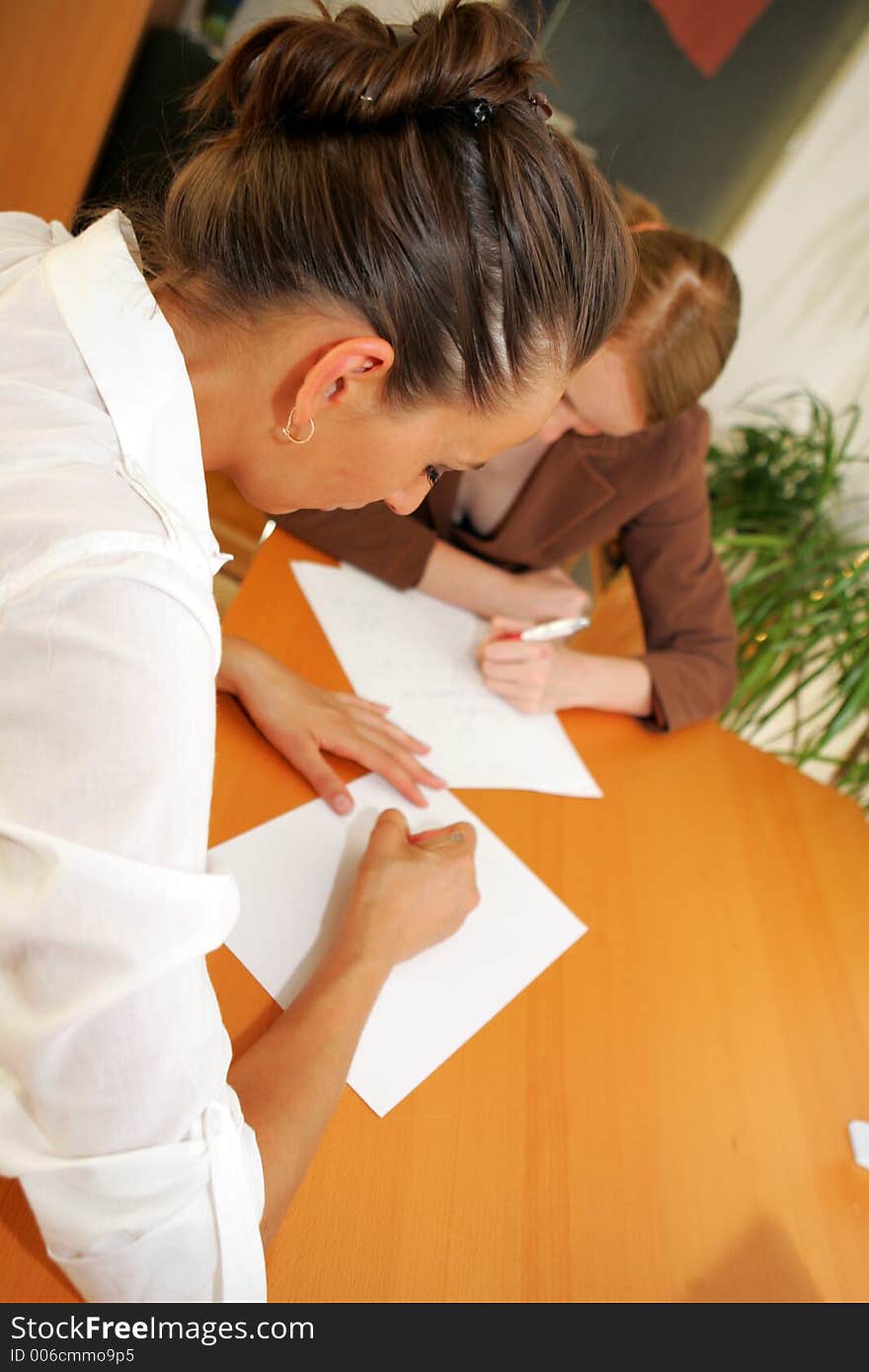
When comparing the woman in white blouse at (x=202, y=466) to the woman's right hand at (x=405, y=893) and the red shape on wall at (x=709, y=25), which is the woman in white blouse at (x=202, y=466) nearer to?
the woman's right hand at (x=405, y=893)

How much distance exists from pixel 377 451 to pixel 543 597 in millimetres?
786

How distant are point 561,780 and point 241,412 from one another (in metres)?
0.66

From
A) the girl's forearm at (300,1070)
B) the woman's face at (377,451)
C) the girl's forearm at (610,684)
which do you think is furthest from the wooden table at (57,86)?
the girl's forearm at (300,1070)

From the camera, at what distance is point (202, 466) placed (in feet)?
2.30

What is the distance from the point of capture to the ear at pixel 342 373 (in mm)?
650

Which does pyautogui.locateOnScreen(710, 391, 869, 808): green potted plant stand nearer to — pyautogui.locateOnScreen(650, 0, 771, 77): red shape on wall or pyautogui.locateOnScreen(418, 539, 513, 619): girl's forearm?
pyautogui.locateOnScreen(650, 0, 771, 77): red shape on wall

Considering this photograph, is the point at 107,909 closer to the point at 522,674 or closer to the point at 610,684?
the point at 522,674

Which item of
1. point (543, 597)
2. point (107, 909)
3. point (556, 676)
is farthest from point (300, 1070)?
point (543, 597)

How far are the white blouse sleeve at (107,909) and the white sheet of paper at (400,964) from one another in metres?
0.26

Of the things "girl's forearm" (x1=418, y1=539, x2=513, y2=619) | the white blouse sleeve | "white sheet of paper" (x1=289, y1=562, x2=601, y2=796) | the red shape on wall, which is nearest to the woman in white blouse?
the white blouse sleeve

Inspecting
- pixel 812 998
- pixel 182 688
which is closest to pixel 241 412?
pixel 182 688

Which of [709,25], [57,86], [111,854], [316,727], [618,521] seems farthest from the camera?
[709,25]

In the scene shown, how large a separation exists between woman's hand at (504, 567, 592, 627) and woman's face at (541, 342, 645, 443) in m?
0.22
